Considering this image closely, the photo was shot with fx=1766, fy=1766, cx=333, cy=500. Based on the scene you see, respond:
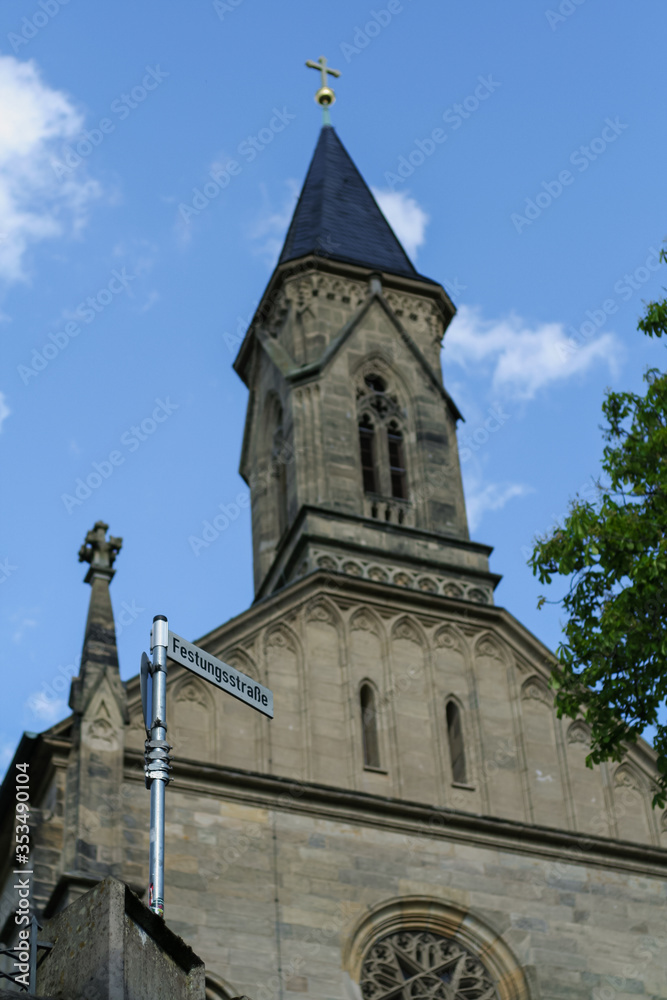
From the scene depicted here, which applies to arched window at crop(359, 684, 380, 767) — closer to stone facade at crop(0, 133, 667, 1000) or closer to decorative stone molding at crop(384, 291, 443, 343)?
stone facade at crop(0, 133, 667, 1000)

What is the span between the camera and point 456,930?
21.8m

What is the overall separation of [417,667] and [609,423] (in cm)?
812

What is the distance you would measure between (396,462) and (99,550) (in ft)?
22.0

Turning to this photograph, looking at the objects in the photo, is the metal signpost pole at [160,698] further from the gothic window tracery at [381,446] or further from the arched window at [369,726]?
the gothic window tracery at [381,446]

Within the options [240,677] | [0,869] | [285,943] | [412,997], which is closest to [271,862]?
[285,943]

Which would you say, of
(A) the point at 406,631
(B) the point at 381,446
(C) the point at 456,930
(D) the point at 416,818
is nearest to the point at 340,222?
(B) the point at 381,446

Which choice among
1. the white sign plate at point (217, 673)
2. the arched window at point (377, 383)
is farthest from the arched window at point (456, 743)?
the white sign plate at point (217, 673)

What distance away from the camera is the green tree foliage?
15555 millimetres

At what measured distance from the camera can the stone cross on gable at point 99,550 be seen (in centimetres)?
2317

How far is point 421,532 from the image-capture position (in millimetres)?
26766

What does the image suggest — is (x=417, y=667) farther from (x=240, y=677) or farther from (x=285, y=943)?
(x=240, y=677)

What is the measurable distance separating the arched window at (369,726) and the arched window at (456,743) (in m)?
1.09

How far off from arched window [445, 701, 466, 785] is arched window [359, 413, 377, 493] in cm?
466

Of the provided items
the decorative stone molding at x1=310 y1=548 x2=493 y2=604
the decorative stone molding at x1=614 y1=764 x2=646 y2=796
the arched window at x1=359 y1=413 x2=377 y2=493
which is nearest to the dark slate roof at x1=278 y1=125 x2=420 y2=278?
the arched window at x1=359 y1=413 x2=377 y2=493
